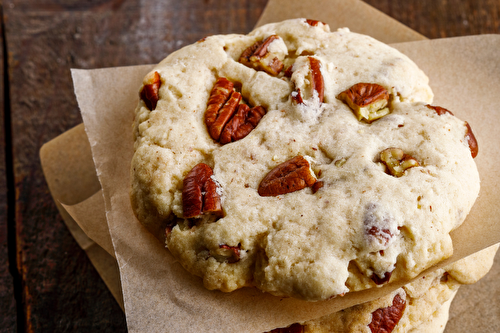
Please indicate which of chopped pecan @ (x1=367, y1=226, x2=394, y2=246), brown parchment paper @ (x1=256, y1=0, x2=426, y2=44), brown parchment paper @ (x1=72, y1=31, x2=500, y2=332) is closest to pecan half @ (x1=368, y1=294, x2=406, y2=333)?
brown parchment paper @ (x1=72, y1=31, x2=500, y2=332)

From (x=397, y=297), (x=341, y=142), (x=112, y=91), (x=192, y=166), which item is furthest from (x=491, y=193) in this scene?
(x=112, y=91)

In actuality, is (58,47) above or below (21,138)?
above

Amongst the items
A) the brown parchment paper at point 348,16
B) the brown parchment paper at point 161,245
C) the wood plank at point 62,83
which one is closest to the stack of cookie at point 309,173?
the brown parchment paper at point 161,245

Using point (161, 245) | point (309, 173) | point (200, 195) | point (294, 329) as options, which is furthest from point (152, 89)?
point (294, 329)

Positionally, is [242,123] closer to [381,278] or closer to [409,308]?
[381,278]

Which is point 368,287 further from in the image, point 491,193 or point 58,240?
point 58,240

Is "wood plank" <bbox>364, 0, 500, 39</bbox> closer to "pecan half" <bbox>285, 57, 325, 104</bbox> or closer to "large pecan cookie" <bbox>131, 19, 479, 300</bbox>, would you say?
"large pecan cookie" <bbox>131, 19, 479, 300</bbox>
